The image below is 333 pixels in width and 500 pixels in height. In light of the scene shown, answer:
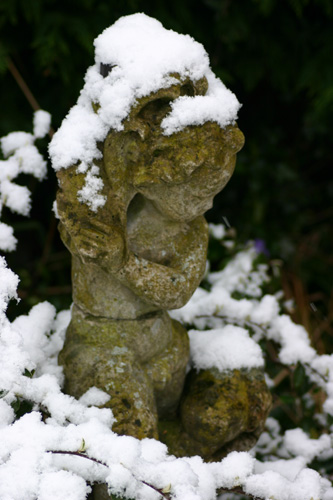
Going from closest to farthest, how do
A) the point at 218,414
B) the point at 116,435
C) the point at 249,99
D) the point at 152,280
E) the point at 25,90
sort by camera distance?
the point at 116,435, the point at 152,280, the point at 218,414, the point at 25,90, the point at 249,99

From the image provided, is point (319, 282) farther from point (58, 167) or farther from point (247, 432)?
point (58, 167)

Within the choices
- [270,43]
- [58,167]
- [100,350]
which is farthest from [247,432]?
[270,43]

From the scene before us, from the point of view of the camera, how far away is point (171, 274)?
1.08m

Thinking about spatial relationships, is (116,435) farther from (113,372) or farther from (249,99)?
(249,99)

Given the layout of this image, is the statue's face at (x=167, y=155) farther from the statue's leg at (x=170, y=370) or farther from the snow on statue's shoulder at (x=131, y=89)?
the statue's leg at (x=170, y=370)

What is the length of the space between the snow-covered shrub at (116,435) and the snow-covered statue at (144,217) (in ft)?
0.28

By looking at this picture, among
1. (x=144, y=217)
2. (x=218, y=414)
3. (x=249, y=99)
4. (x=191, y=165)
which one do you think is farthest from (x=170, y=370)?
(x=249, y=99)

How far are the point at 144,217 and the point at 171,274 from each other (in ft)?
0.45

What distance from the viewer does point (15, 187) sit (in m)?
1.34

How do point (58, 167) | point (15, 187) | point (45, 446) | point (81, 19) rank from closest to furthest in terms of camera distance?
point (45, 446) < point (58, 167) < point (15, 187) < point (81, 19)

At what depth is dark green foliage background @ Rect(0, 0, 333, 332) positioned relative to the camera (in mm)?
2293

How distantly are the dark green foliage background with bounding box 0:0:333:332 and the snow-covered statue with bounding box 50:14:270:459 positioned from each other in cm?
99

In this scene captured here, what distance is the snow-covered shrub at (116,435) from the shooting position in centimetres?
85

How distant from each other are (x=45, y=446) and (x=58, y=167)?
0.50 m
